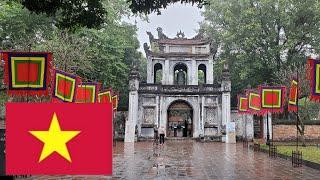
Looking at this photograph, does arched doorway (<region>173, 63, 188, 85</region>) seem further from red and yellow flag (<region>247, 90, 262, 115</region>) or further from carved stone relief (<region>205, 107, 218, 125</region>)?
red and yellow flag (<region>247, 90, 262, 115</region>)

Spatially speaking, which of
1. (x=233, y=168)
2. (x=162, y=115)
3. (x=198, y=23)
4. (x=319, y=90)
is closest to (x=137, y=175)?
(x=233, y=168)

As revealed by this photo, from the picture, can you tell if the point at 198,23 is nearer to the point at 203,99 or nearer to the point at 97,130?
the point at 203,99

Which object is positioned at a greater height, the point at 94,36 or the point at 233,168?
the point at 94,36

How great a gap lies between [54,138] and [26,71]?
484cm

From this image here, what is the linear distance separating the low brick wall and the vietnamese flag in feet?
98.1

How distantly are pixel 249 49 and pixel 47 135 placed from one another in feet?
114

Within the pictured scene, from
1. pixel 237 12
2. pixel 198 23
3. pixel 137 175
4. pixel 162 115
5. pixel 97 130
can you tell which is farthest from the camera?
pixel 198 23

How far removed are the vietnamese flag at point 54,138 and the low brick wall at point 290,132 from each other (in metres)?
29.9

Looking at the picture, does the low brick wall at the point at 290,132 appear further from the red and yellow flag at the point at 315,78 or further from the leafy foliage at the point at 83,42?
the red and yellow flag at the point at 315,78

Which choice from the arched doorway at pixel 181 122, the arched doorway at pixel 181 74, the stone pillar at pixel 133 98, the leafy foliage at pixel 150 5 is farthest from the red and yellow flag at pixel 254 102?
the leafy foliage at pixel 150 5

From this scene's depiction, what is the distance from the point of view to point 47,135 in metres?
4.72

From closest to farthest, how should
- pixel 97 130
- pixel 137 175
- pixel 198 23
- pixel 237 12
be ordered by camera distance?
1. pixel 97 130
2. pixel 137 175
3. pixel 237 12
4. pixel 198 23

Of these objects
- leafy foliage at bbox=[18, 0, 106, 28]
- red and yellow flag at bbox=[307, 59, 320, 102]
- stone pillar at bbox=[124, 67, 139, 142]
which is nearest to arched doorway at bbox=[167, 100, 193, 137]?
stone pillar at bbox=[124, 67, 139, 142]

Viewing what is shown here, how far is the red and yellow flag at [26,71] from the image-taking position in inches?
345
